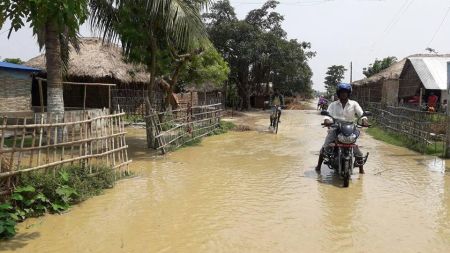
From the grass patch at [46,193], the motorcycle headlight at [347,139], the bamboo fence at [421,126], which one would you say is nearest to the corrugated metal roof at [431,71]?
the bamboo fence at [421,126]

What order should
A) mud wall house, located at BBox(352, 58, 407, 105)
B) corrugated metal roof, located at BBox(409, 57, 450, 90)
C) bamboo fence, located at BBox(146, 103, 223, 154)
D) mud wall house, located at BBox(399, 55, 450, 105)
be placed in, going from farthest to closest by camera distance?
mud wall house, located at BBox(352, 58, 407, 105) → mud wall house, located at BBox(399, 55, 450, 105) → corrugated metal roof, located at BBox(409, 57, 450, 90) → bamboo fence, located at BBox(146, 103, 223, 154)

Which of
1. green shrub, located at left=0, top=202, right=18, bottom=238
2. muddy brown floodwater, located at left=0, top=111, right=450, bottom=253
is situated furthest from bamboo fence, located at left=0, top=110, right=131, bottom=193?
muddy brown floodwater, located at left=0, top=111, right=450, bottom=253

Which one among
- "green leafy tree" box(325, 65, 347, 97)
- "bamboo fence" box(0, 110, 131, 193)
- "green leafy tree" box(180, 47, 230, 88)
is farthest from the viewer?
"green leafy tree" box(325, 65, 347, 97)

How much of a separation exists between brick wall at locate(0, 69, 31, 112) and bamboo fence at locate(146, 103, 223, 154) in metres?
5.32

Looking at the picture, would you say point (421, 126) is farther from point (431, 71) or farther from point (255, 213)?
point (431, 71)

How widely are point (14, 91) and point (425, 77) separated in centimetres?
1754

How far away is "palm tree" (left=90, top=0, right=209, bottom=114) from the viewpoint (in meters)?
10.5

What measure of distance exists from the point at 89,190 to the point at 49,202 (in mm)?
918

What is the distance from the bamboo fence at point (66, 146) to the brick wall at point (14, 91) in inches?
305

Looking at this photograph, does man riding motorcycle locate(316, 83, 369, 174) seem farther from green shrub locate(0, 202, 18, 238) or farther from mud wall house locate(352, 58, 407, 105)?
mud wall house locate(352, 58, 407, 105)

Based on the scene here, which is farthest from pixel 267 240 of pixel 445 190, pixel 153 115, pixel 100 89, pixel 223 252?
pixel 100 89

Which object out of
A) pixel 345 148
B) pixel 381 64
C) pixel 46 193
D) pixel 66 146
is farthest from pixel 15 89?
pixel 381 64

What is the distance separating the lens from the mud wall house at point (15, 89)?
46.8ft

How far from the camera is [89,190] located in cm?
649
